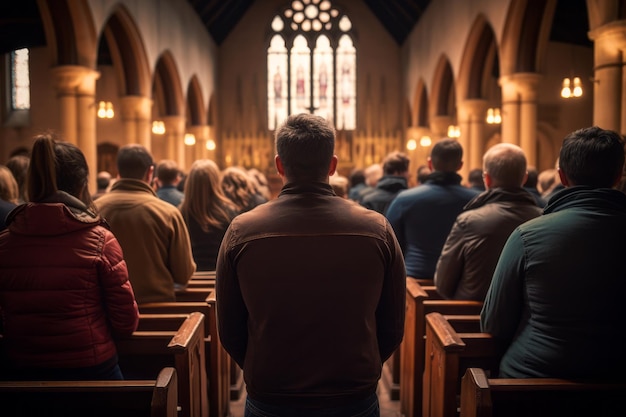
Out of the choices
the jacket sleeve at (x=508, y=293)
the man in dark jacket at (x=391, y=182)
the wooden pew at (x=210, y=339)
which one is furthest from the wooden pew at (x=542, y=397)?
the man in dark jacket at (x=391, y=182)

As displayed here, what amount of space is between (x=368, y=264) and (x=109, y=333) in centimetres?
118

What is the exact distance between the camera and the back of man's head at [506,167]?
3.22 m

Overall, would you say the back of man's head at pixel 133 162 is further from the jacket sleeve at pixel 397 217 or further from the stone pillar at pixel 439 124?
the stone pillar at pixel 439 124

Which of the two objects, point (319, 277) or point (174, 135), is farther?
point (174, 135)

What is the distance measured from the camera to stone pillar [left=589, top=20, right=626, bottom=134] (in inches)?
284

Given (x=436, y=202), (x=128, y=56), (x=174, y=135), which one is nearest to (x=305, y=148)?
(x=436, y=202)

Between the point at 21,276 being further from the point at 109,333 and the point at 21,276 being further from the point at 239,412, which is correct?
the point at 239,412

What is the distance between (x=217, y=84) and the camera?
22.1 metres

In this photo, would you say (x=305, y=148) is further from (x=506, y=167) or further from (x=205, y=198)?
(x=205, y=198)

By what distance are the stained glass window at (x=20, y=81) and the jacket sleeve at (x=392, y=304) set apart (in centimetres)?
1937

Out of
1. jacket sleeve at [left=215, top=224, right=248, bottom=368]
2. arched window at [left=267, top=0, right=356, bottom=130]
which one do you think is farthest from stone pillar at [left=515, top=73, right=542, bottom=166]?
arched window at [left=267, top=0, right=356, bottom=130]

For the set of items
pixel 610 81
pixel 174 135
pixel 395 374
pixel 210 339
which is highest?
pixel 610 81

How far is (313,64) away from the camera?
2239 centimetres

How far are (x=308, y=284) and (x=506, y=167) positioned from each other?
174 cm
